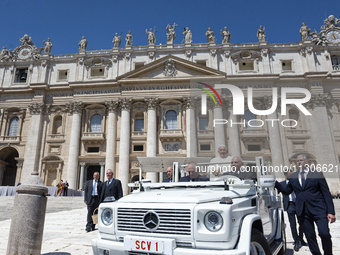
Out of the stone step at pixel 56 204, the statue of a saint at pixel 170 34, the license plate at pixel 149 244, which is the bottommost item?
the stone step at pixel 56 204

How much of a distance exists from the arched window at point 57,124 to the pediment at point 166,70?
880cm

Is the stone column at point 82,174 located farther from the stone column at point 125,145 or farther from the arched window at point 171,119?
the arched window at point 171,119

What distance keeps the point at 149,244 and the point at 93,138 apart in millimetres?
26393

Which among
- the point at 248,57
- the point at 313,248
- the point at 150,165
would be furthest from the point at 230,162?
the point at 248,57

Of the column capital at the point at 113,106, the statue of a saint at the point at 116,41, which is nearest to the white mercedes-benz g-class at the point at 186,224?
the column capital at the point at 113,106

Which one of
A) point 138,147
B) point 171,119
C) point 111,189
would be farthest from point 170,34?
point 111,189

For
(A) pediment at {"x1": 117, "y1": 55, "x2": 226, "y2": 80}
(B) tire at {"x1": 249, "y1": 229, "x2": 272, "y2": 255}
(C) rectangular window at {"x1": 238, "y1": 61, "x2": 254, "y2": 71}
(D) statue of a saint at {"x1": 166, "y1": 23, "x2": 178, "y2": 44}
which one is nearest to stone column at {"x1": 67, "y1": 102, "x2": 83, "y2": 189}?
(A) pediment at {"x1": 117, "y1": 55, "x2": 226, "y2": 80}

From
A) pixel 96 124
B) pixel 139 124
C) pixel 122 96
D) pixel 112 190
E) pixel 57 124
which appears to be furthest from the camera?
pixel 57 124

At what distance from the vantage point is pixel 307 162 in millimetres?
4859

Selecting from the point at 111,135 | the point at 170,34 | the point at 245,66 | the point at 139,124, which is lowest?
the point at 111,135

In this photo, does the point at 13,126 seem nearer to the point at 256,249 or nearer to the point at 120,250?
the point at 120,250

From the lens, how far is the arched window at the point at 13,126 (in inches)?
1211

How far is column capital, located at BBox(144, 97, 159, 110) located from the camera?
28344mm

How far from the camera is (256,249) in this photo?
351 centimetres
